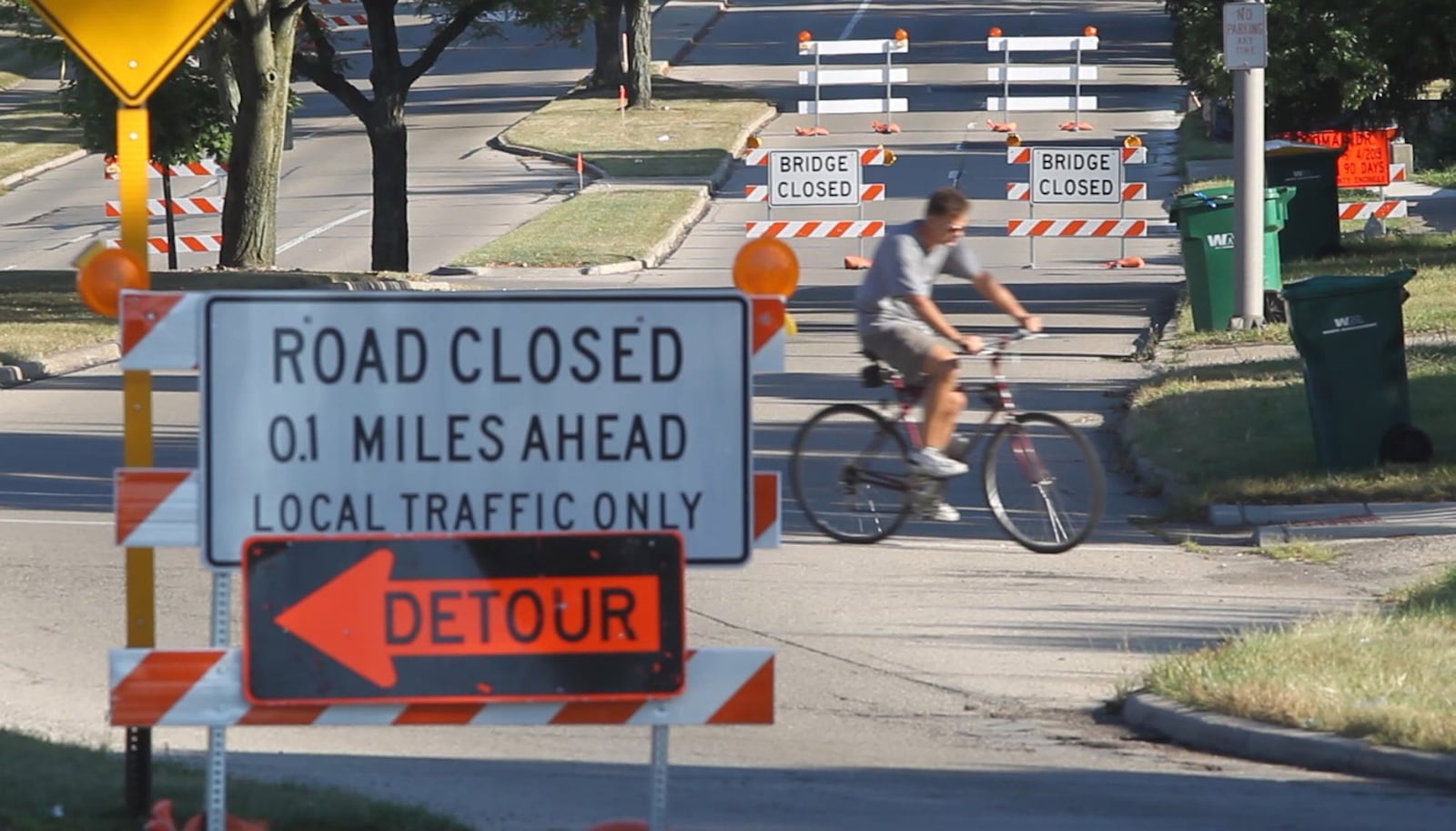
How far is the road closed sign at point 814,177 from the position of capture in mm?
28453

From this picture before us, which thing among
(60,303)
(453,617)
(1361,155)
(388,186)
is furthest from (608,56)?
(453,617)

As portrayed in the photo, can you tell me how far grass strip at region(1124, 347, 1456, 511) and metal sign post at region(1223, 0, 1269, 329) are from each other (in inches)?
87.9

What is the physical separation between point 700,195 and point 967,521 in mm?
24157

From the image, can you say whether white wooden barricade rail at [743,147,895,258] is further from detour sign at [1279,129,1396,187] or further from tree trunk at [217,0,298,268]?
tree trunk at [217,0,298,268]

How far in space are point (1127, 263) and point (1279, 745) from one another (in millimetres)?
20732

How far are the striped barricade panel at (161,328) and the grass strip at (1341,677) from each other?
4.53m

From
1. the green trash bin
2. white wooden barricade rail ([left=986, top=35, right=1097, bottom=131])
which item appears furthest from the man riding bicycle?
white wooden barricade rail ([left=986, top=35, right=1097, bottom=131])

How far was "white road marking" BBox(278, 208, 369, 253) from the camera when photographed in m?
33.8

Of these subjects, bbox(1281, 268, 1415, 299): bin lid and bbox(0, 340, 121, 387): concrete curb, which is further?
bbox(0, 340, 121, 387): concrete curb

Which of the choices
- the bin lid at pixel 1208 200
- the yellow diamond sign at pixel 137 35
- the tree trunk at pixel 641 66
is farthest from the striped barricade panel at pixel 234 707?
the tree trunk at pixel 641 66

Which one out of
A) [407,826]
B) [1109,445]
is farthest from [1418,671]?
[1109,445]

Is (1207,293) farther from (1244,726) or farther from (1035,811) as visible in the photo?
(1035,811)

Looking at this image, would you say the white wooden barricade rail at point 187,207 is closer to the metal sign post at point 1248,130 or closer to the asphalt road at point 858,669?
the asphalt road at point 858,669

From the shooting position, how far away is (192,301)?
16.5ft
